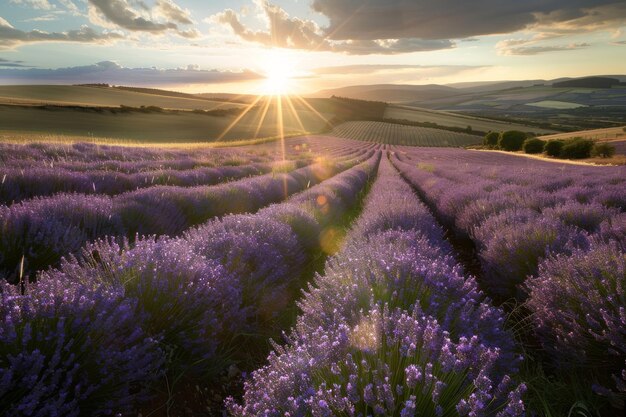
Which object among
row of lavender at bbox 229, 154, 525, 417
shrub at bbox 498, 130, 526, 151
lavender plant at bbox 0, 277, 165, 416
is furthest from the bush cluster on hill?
lavender plant at bbox 0, 277, 165, 416

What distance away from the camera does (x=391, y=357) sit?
1406mm

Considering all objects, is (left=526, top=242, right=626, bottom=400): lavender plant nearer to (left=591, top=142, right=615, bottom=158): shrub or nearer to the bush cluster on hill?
(left=591, top=142, right=615, bottom=158): shrub

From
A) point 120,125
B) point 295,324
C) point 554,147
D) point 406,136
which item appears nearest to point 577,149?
point 554,147

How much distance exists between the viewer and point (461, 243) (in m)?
5.76

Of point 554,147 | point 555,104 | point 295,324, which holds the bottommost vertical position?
point 554,147

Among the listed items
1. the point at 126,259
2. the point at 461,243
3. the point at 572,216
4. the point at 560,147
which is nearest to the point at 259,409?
the point at 126,259

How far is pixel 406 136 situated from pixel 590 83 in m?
134

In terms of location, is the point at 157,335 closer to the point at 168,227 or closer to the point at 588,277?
the point at 588,277

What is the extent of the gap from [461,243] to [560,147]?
3265 centimetres

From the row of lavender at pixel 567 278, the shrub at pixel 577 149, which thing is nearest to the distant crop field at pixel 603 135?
the shrub at pixel 577 149

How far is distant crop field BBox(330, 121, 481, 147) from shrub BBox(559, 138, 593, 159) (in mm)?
25841

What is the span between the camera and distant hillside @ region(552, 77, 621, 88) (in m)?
146

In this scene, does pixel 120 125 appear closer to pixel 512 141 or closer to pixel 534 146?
pixel 534 146

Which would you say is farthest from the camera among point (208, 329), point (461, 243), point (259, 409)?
point (461, 243)
